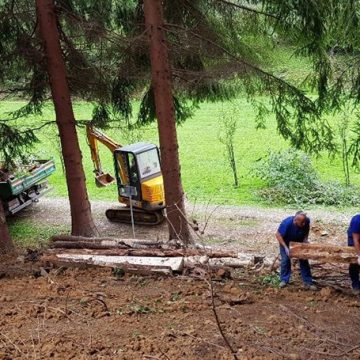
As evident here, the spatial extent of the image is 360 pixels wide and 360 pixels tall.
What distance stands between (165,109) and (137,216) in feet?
17.7

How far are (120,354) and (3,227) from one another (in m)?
6.58

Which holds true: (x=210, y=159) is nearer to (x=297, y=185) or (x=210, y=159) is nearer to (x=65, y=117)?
(x=297, y=185)

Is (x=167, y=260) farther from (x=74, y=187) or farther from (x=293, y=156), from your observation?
(x=293, y=156)

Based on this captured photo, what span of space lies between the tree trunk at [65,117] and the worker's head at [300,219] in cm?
595

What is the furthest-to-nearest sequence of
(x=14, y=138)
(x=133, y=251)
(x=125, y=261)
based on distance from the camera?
(x=14, y=138) < (x=133, y=251) < (x=125, y=261)

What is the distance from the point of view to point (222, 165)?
2302cm

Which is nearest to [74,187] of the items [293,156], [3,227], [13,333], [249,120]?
[3,227]

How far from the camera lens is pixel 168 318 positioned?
665 centimetres

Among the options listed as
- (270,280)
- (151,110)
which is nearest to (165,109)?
(151,110)

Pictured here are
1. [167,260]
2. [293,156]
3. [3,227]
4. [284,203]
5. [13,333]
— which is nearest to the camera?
[13,333]

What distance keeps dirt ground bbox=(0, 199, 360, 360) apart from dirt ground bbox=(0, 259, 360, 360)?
0.04ft

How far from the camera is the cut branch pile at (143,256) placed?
8797 millimetres

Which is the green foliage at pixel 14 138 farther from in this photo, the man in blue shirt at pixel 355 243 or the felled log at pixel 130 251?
A: the man in blue shirt at pixel 355 243

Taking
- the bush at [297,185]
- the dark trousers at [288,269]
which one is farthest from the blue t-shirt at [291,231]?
the bush at [297,185]
